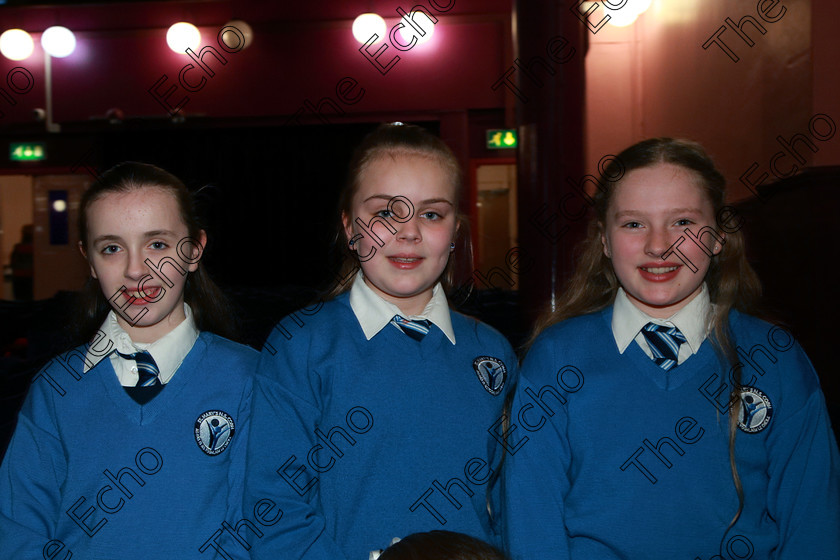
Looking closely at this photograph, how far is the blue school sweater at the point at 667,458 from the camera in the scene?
1.09 metres

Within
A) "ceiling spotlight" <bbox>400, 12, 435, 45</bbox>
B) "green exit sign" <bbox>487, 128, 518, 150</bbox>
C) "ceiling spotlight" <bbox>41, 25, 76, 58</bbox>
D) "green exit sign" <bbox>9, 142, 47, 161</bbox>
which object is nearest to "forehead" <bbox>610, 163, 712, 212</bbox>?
"ceiling spotlight" <bbox>400, 12, 435, 45</bbox>

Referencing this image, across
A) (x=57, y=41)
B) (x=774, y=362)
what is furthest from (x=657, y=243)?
(x=57, y=41)

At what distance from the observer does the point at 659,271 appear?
3.95 ft

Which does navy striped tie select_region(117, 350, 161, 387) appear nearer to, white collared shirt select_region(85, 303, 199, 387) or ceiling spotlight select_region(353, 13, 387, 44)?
white collared shirt select_region(85, 303, 199, 387)

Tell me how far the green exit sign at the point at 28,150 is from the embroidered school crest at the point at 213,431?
6988 millimetres

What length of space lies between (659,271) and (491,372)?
0.35m

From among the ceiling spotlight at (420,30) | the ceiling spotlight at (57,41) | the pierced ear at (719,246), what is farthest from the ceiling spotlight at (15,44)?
the pierced ear at (719,246)

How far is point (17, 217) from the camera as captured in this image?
30.8 feet

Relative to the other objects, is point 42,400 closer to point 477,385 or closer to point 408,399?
point 408,399

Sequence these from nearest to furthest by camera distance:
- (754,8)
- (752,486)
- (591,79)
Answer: (752,486) < (754,8) < (591,79)

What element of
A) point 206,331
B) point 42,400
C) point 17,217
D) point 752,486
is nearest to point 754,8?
point 752,486

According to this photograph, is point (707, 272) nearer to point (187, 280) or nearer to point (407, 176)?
point (407, 176)

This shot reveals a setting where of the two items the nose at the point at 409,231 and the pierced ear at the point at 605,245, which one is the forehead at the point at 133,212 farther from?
the pierced ear at the point at 605,245

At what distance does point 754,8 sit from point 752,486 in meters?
2.75
